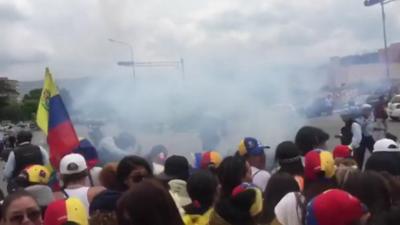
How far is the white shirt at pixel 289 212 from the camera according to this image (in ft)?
13.3

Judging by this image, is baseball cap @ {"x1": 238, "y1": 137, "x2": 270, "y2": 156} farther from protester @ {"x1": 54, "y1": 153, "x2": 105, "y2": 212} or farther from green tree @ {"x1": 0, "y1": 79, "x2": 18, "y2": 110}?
green tree @ {"x1": 0, "y1": 79, "x2": 18, "y2": 110}

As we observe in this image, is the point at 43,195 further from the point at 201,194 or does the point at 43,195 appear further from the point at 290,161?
the point at 290,161

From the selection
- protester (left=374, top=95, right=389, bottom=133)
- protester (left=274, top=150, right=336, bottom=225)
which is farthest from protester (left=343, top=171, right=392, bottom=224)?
protester (left=374, top=95, right=389, bottom=133)

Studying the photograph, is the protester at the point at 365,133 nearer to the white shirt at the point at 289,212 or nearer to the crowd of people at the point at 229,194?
the crowd of people at the point at 229,194

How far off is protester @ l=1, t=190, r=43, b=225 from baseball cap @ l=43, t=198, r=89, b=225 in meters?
0.08

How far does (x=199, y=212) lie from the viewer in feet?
14.4

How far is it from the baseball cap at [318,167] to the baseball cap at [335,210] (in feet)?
5.98

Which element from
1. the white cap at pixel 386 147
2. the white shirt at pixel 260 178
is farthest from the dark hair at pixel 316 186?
the white cap at pixel 386 147

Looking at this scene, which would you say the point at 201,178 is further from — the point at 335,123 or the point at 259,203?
the point at 335,123

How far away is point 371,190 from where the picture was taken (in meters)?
3.86

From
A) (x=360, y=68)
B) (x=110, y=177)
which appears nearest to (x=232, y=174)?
(x=110, y=177)

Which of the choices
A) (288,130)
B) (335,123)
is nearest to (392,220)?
(288,130)

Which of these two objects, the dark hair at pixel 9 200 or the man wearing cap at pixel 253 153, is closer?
the dark hair at pixel 9 200

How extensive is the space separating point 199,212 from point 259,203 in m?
0.58
